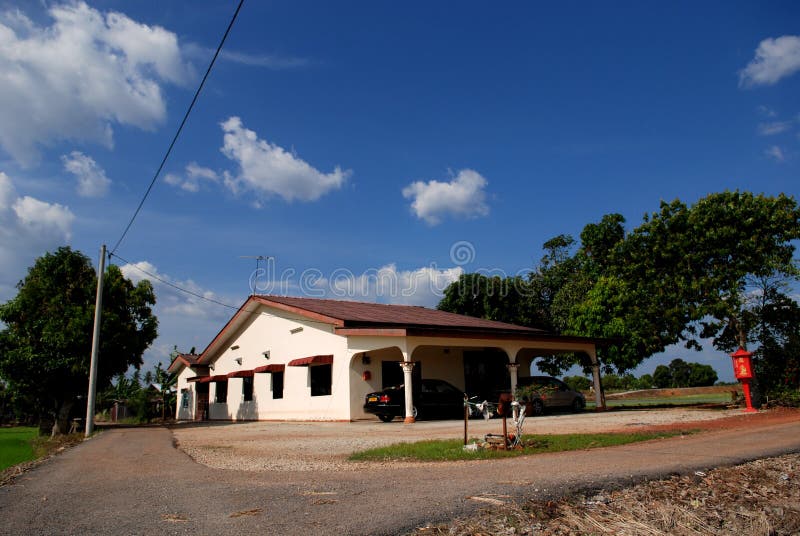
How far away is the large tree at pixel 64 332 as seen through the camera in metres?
19.3

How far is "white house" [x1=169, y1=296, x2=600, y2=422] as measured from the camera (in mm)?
19234

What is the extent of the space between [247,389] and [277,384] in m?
3.26

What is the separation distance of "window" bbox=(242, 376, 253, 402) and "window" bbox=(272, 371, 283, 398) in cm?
246

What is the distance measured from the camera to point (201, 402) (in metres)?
32.2

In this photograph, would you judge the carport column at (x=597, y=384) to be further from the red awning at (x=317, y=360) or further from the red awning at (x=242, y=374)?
the red awning at (x=242, y=374)

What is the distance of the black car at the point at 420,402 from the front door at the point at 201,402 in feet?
53.6

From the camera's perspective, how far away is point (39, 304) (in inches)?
794

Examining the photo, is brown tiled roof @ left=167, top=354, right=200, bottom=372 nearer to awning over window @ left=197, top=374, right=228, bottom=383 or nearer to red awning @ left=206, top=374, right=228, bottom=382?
awning over window @ left=197, top=374, right=228, bottom=383

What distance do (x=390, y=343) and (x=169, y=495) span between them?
13.1m

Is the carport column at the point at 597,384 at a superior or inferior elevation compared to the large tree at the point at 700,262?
inferior

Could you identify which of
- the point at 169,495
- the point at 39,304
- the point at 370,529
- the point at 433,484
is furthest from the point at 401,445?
the point at 39,304

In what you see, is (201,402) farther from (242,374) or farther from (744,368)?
(744,368)

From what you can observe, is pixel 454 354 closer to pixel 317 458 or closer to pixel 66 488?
pixel 317 458

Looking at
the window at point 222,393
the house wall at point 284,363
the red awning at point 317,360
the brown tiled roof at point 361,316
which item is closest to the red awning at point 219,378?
the house wall at point 284,363
